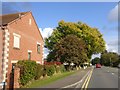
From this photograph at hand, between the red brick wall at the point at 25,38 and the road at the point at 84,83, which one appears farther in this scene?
the red brick wall at the point at 25,38

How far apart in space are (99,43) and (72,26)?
1159 cm

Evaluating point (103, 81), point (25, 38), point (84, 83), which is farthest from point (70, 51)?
point (84, 83)

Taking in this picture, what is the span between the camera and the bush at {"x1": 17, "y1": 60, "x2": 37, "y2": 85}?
23078mm

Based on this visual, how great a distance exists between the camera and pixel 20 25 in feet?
102

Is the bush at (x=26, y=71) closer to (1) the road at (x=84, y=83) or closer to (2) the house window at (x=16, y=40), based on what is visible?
(1) the road at (x=84, y=83)

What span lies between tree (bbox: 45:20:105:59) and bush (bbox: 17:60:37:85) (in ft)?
155

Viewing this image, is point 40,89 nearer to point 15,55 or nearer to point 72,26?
point 15,55

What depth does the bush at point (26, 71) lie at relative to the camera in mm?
23078

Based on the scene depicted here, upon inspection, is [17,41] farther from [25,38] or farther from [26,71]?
[26,71]

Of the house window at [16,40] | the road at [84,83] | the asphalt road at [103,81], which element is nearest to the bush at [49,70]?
the road at [84,83]

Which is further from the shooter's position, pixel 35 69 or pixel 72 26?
pixel 72 26

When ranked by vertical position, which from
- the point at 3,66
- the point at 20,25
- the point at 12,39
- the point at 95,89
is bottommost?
the point at 95,89

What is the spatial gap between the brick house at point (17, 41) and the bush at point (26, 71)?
4.50ft

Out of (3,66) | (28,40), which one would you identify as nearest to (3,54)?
(3,66)
